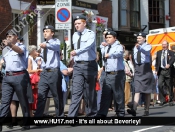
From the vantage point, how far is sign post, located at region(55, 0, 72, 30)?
1307 cm

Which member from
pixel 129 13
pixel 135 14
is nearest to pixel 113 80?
pixel 129 13

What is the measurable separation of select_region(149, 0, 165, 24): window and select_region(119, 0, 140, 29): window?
131 cm

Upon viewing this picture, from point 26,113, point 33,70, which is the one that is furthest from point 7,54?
point 33,70

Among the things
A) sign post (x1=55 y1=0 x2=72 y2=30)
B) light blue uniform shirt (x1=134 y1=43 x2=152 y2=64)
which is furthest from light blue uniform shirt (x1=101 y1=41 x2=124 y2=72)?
sign post (x1=55 y1=0 x2=72 y2=30)

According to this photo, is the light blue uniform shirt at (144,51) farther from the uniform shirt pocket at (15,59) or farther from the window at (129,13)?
the window at (129,13)

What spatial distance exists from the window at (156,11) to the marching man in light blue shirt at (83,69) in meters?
20.2

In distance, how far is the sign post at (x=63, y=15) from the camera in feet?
42.9

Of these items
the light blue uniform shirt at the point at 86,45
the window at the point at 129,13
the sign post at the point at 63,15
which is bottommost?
the light blue uniform shirt at the point at 86,45

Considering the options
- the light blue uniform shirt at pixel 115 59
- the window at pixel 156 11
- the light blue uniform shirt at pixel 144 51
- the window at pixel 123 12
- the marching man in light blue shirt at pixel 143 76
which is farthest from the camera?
the window at pixel 156 11

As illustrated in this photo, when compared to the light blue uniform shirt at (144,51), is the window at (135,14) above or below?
above

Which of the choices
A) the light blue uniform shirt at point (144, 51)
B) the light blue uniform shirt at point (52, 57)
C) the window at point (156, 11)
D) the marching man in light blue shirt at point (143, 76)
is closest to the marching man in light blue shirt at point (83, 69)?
the light blue uniform shirt at point (52, 57)

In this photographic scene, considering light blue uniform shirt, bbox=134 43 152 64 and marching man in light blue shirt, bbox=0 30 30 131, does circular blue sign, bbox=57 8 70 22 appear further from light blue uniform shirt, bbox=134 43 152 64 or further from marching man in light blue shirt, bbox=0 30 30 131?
marching man in light blue shirt, bbox=0 30 30 131

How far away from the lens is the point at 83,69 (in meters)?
9.95

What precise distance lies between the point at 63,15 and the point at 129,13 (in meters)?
15.1
